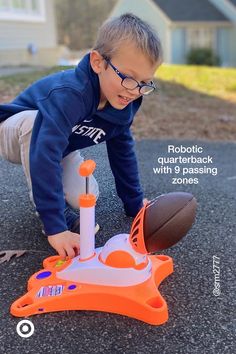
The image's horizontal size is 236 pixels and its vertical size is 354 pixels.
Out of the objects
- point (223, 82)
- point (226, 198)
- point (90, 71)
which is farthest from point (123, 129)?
point (223, 82)

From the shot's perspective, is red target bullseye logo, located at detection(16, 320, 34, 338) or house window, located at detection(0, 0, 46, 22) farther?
house window, located at detection(0, 0, 46, 22)

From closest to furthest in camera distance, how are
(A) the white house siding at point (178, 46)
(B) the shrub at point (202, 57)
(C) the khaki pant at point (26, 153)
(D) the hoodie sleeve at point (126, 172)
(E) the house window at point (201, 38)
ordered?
1. (C) the khaki pant at point (26, 153)
2. (D) the hoodie sleeve at point (126, 172)
3. (B) the shrub at point (202, 57)
4. (A) the white house siding at point (178, 46)
5. (E) the house window at point (201, 38)

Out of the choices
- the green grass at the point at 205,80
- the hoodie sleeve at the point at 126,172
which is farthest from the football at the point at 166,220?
the green grass at the point at 205,80

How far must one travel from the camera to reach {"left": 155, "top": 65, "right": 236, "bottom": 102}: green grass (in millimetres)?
5099

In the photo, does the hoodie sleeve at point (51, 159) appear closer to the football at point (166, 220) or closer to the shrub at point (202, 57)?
the football at point (166, 220)

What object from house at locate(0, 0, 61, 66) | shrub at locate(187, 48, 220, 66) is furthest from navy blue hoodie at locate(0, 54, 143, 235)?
shrub at locate(187, 48, 220, 66)

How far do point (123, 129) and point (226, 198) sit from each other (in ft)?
2.01

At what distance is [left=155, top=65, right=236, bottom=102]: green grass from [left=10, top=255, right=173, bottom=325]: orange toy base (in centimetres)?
396

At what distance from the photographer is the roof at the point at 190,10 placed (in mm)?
14531

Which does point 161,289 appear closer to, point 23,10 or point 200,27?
point 23,10

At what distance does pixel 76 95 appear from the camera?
1.12 meters

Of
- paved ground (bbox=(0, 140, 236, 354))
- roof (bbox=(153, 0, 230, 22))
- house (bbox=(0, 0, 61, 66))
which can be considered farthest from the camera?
roof (bbox=(153, 0, 230, 22))

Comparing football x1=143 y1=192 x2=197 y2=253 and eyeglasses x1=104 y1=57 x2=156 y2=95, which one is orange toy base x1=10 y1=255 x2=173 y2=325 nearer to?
football x1=143 y1=192 x2=197 y2=253

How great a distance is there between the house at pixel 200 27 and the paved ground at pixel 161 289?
1332cm
